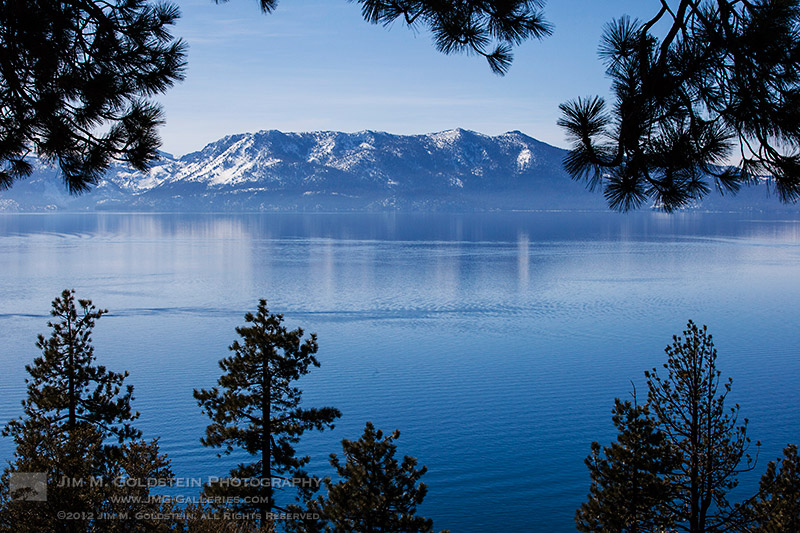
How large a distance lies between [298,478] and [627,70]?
14961mm

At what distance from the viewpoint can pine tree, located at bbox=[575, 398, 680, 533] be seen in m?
14.8

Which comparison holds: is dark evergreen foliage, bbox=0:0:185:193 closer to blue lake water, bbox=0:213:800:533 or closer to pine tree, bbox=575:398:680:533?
pine tree, bbox=575:398:680:533

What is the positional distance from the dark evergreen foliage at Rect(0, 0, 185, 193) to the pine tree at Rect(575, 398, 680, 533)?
12.3 metres

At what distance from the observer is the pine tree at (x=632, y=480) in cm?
1477

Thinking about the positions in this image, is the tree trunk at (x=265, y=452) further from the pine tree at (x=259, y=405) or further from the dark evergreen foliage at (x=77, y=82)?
the dark evergreen foliage at (x=77, y=82)

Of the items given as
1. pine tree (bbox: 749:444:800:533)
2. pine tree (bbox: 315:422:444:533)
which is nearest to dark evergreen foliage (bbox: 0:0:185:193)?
pine tree (bbox: 315:422:444:533)

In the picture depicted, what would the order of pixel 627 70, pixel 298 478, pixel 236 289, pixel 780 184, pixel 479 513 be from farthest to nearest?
pixel 236 289 → pixel 479 513 → pixel 298 478 → pixel 627 70 → pixel 780 184

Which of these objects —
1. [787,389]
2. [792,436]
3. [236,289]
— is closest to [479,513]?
[792,436]

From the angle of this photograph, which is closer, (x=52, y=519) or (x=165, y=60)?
(x=165, y=60)

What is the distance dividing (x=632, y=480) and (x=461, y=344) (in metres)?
25.0

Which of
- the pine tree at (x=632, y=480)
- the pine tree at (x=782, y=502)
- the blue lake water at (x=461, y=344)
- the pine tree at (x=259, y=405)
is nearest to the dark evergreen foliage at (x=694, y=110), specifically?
the pine tree at (x=782, y=502)

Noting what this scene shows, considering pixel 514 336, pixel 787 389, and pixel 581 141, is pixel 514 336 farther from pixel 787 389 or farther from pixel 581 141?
pixel 581 141

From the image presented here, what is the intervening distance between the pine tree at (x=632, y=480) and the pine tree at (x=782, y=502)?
1811 mm

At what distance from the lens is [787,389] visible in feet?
103
